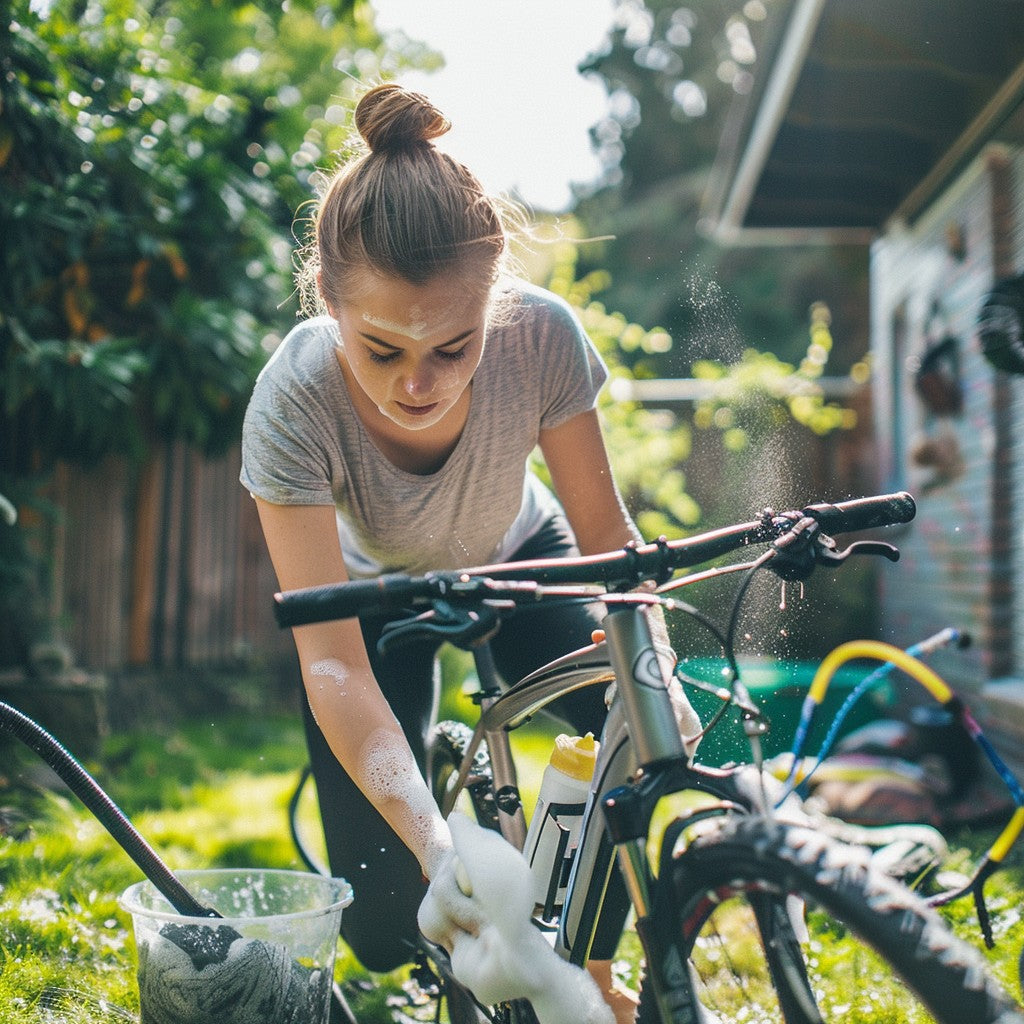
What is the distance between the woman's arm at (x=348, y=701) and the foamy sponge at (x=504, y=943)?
190mm

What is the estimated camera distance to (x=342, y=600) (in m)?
1.13

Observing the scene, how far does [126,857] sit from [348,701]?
1.92 meters

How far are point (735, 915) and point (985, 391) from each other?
4.25 meters

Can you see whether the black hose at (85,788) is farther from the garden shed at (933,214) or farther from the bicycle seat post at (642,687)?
the garden shed at (933,214)

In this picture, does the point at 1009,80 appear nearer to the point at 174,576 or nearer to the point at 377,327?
the point at 377,327

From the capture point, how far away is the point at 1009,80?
4738mm

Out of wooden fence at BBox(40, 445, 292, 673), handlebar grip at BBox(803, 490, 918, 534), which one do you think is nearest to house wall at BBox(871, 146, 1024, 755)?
handlebar grip at BBox(803, 490, 918, 534)

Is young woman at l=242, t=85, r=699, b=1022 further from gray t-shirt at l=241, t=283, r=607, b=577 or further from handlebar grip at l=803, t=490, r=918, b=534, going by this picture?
handlebar grip at l=803, t=490, r=918, b=534

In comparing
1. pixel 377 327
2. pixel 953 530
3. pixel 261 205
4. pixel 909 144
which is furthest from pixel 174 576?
pixel 377 327

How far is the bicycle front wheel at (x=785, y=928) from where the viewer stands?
1.03m

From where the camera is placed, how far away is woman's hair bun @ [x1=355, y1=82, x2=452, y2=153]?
1693 millimetres

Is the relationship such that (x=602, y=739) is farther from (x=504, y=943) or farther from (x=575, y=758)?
(x=504, y=943)

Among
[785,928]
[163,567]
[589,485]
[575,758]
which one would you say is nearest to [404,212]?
[589,485]

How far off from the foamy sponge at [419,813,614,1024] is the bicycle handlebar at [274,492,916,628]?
314mm
